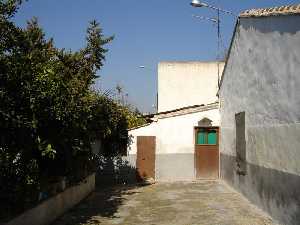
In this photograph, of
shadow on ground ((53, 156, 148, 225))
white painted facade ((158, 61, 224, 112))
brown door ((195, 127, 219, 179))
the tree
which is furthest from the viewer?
white painted facade ((158, 61, 224, 112))

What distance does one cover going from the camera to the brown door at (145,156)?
63.8ft

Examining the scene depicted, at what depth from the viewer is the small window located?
1969 centimetres

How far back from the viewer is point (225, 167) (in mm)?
18078

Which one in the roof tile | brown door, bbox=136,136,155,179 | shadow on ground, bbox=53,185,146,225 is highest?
the roof tile

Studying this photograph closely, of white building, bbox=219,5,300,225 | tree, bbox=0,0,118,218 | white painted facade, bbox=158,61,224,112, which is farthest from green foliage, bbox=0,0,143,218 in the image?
white painted facade, bbox=158,61,224,112

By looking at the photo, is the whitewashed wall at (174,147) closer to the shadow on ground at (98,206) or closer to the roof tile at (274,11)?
the shadow on ground at (98,206)

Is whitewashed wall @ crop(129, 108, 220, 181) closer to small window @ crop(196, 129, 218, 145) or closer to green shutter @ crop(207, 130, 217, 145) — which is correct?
small window @ crop(196, 129, 218, 145)

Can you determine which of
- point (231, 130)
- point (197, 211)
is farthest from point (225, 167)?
point (197, 211)

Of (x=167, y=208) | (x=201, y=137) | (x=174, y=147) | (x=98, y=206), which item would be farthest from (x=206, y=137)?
(x=98, y=206)

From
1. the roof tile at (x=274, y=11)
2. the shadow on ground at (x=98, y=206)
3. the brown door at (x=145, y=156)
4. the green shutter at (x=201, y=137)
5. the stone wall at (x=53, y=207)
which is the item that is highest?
the roof tile at (x=274, y=11)

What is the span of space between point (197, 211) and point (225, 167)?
6.08 metres

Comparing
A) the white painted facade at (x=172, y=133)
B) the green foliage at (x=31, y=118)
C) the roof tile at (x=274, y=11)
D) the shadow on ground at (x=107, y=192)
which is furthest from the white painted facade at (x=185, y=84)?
the green foliage at (x=31, y=118)

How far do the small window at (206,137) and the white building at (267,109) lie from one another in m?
3.12

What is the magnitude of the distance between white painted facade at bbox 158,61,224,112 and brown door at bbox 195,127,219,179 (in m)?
5.74
